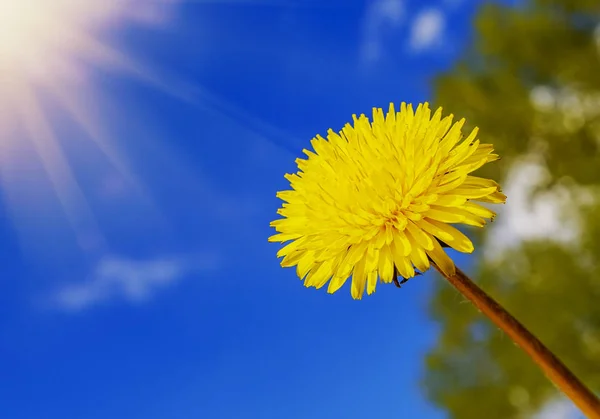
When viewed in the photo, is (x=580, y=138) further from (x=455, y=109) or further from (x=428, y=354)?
(x=428, y=354)

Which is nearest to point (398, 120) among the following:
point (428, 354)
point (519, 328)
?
point (519, 328)

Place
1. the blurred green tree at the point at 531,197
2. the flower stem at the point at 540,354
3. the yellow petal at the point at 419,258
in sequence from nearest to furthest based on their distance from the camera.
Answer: the flower stem at the point at 540,354
the yellow petal at the point at 419,258
the blurred green tree at the point at 531,197

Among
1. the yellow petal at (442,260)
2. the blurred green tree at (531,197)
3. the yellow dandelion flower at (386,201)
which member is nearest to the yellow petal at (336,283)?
the yellow dandelion flower at (386,201)

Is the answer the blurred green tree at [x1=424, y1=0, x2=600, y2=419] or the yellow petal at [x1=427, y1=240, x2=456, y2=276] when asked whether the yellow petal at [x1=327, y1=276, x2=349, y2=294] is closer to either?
the yellow petal at [x1=427, y1=240, x2=456, y2=276]

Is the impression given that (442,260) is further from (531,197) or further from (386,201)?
(531,197)

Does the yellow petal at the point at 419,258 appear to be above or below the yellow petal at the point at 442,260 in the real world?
above

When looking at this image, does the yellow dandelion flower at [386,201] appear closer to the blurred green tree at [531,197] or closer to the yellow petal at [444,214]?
the yellow petal at [444,214]

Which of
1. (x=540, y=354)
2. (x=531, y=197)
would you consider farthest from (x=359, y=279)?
(x=531, y=197)
